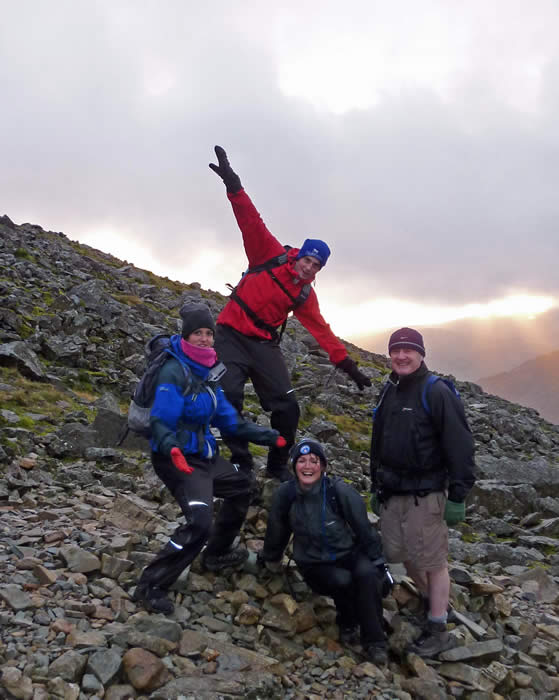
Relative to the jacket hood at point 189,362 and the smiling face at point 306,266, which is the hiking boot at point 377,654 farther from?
the smiling face at point 306,266

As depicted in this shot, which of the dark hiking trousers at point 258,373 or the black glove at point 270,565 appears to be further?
the dark hiking trousers at point 258,373

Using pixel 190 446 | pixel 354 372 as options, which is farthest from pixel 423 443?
pixel 190 446

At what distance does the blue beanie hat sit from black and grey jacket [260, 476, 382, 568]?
309 cm

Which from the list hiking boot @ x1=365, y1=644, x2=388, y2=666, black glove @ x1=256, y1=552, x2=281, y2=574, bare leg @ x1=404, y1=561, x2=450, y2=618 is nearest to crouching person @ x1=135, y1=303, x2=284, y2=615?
black glove @ x1=256, y1=552, x2=281, y2=574

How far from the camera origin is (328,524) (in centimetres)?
662

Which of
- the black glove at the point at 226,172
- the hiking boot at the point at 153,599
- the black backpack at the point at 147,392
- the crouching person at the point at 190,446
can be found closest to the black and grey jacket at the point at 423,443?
the crouching person at the point at 190,446

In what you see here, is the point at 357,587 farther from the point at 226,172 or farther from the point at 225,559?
the point at 226,172

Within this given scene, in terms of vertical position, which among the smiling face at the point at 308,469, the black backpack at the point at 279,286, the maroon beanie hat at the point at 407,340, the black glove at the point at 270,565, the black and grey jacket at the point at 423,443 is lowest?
the black glove at the point at 270,565

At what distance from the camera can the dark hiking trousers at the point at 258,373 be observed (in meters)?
8.06

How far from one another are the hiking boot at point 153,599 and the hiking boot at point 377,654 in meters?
2.29

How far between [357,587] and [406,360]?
2.66 m

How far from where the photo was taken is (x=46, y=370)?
17922mm

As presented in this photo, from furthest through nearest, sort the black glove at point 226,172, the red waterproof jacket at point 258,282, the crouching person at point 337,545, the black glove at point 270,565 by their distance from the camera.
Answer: the red waterproof jacket at point 258,282 < the black glove at point 226,172 < the black glove at point 270,565 < the crouching person at point 337,545

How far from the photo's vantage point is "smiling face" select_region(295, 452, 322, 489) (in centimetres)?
667
